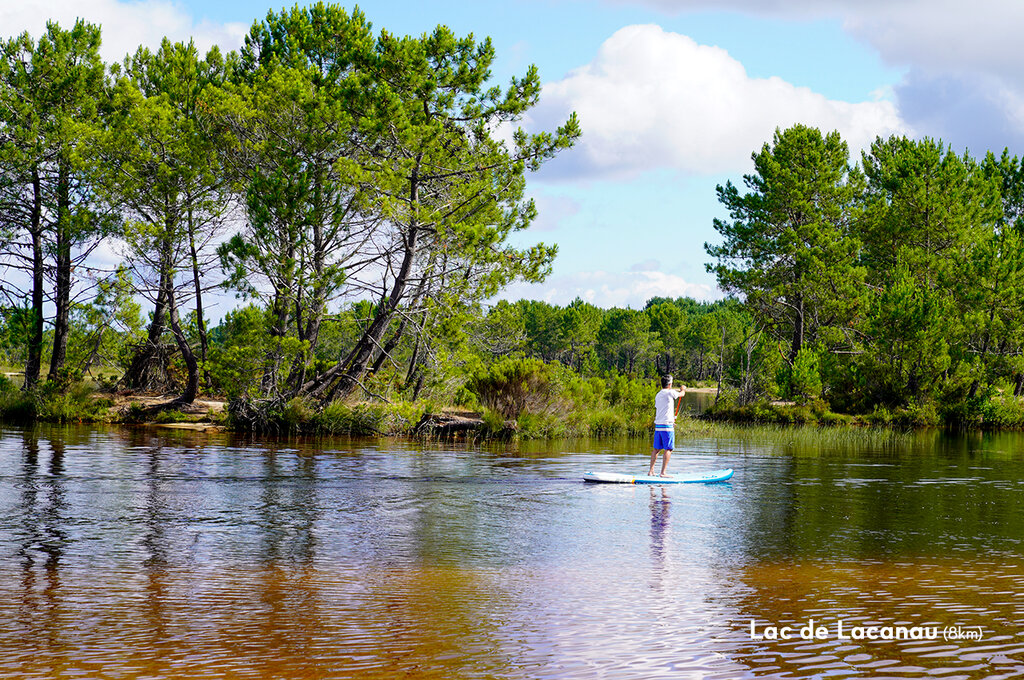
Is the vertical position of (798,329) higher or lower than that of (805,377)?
higher

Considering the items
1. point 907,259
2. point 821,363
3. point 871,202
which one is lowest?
point 821,363

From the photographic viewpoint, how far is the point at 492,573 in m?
10.0

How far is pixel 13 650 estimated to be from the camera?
22.9ft

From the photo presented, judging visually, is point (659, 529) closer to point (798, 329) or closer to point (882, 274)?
point (798, 329)

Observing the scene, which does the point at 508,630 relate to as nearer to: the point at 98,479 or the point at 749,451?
the point at 98,479

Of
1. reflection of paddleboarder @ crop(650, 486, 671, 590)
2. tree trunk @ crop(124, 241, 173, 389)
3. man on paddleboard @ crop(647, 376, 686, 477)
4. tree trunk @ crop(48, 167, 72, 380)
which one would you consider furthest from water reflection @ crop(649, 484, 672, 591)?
tree trunk @ crop(48, 167, 72, 380)

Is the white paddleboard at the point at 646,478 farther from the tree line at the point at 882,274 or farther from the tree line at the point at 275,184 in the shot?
the tree line at the point at 882,274

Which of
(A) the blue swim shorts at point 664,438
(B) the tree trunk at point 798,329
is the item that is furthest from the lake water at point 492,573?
(B) the tree trunk at point 798,329

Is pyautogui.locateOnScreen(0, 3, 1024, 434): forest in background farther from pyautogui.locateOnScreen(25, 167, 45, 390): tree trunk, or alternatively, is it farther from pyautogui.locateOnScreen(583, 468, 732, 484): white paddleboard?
pyautogui.locateOnScreen(583, 468, 732, 484): white paddleboard

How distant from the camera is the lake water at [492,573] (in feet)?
23.0

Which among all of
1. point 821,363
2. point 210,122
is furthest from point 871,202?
point 210,122

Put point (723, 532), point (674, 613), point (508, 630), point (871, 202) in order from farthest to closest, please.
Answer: point (871, 202) → point (723, 532) → point (674, 613) → point (508, 630)

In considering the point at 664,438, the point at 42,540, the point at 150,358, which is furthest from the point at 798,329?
the point at 42,540

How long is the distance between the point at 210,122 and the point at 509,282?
11.5 metres
